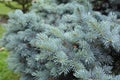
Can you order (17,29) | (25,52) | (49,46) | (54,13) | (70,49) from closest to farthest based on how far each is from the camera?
(49,46) < (70,49) < (25,52) < (17,29) < (54,13)

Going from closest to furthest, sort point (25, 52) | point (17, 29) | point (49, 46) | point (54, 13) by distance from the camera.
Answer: point (49, 46), point (25, 52), point (17, 29), point (54, 13)

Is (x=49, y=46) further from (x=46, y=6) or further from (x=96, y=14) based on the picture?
(x=46, y=6)

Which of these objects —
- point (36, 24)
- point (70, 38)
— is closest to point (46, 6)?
point (36, 24)

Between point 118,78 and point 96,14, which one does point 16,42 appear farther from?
point 118,78

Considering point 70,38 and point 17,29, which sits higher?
point 70,38

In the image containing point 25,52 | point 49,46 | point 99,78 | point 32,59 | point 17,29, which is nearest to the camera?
point 99,78

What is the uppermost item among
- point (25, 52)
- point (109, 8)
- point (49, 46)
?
point (49, 46)

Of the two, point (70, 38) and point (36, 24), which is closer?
point (70, 38)

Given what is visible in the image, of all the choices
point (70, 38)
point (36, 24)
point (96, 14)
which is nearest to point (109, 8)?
point (96, 14)

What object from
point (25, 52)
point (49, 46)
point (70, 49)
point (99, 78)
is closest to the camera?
point (99, 78)
